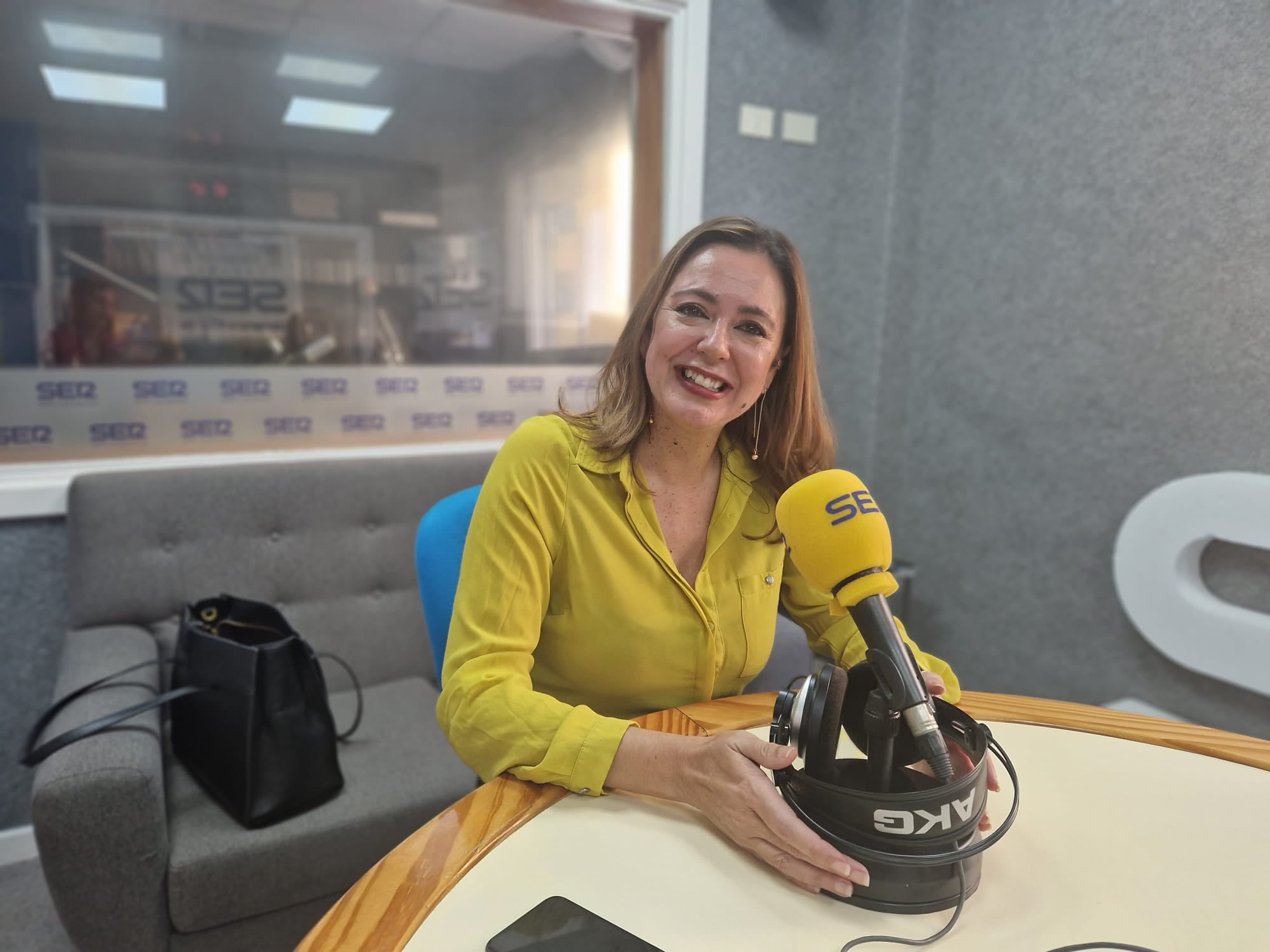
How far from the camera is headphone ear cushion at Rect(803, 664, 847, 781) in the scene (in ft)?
2.22

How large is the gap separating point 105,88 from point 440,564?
1.60m

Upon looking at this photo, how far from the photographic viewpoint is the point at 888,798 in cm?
64

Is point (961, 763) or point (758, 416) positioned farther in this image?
point (758, 416)

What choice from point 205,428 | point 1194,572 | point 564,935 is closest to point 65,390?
point 205,428

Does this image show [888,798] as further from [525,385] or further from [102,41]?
[102,41]

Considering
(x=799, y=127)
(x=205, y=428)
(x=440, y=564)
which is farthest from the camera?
(x=799, y=127)

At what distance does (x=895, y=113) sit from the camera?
8.23ft

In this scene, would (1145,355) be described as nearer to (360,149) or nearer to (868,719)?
(868,719)

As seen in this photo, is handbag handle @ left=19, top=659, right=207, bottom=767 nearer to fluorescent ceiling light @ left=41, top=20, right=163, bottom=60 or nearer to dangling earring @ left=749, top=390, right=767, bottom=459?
dangling earring @ left=749, top=390, right=767, bottom=459

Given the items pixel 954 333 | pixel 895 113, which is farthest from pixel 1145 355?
pixel 895 113

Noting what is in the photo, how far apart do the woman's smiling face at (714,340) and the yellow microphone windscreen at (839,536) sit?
1.17 ft

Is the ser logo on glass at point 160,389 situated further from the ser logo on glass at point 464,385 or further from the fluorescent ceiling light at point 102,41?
the fluorescent ceiling light at point 102,41

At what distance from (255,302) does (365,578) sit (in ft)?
2.56

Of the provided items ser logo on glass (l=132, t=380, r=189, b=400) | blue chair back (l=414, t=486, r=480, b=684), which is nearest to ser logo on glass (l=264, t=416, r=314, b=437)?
ser logo on glass (l=132, t=380, r=189, b=400)
